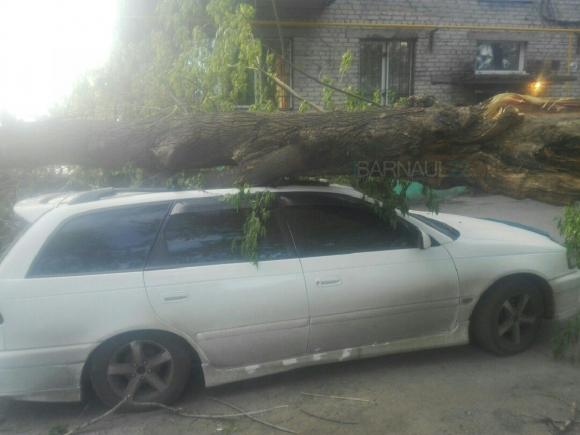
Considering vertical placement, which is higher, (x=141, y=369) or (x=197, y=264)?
(x=197, y=264)

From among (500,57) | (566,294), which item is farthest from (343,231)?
(500,57)

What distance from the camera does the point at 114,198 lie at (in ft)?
11.0

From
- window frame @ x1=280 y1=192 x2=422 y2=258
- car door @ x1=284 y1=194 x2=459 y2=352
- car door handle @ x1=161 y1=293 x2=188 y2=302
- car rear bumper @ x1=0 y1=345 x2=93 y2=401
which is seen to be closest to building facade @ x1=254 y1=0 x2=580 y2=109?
window frame @ x1=280 y1=192 x2=422 y2=258

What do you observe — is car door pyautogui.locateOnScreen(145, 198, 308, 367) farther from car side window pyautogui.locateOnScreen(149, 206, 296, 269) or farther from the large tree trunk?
the large tree trunk

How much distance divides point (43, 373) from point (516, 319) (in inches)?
131

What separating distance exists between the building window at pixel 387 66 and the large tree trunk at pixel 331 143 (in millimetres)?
8266

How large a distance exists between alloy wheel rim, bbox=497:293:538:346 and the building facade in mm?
7498

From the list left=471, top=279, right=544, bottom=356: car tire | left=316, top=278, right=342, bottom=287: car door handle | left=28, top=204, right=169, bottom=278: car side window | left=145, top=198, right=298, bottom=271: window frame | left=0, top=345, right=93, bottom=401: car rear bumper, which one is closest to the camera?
left=0, top=345, right=93, bottom=401: car rear bumper

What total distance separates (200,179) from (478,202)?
8.28 metres

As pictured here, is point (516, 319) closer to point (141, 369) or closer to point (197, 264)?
point (197, 264)

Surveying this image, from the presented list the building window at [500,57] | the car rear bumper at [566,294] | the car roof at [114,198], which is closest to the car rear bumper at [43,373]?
the car roof at [114,198]

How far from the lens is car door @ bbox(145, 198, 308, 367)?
10.2ft

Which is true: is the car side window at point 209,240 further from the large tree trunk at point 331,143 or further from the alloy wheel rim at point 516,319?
the alloy wheel rim at point 516,319

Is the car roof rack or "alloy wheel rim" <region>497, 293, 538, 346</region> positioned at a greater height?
the car roof rack
